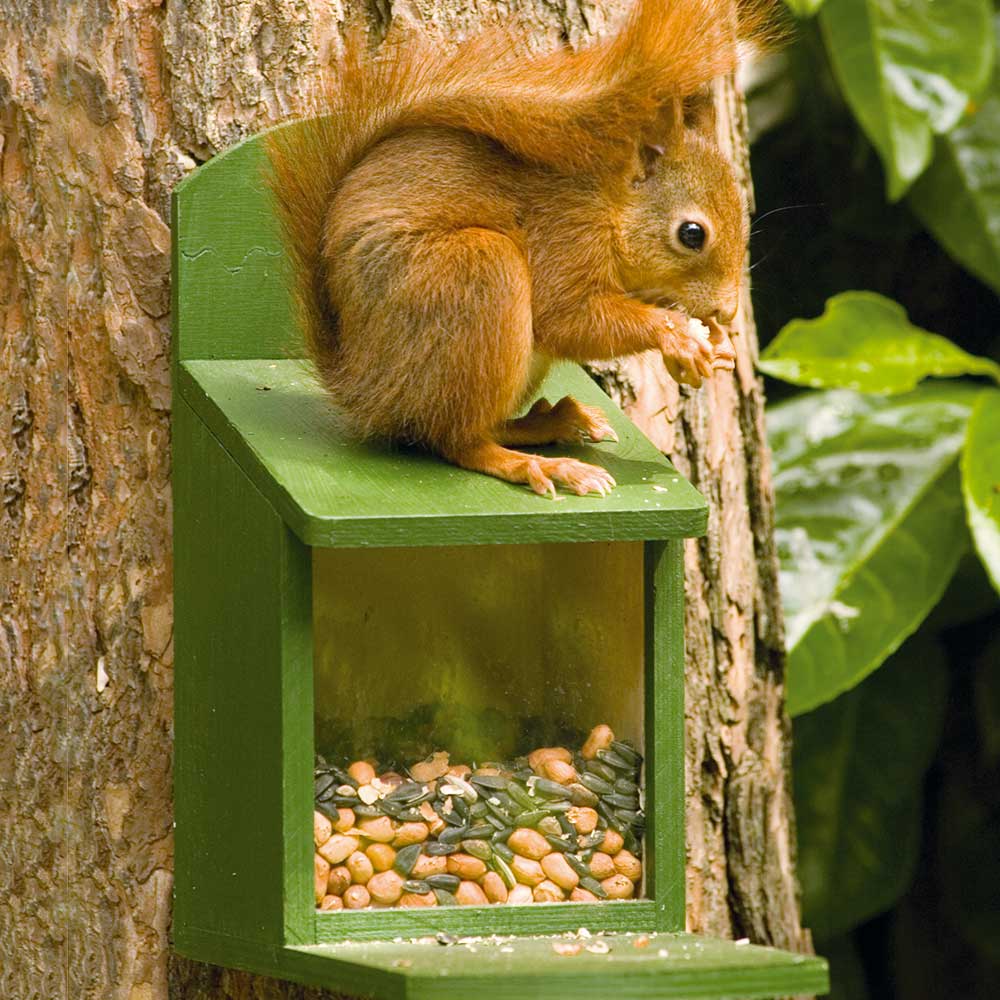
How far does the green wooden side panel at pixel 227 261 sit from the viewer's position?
5.31ft

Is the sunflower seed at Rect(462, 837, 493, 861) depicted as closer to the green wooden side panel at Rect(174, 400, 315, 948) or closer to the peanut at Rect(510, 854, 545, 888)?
the peanut at Rect(510, 854, 545, 888)

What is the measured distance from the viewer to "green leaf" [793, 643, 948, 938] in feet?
8.61

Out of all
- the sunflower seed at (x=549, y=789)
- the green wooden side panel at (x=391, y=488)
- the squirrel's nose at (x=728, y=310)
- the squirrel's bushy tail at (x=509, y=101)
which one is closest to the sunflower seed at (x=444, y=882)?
the sunflower seed at (x=549, y=789)

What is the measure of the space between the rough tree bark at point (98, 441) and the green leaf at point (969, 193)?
45.0 inches

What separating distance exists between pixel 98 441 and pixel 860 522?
1.10 m

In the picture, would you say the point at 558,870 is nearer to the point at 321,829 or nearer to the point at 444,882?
the point at 444,882

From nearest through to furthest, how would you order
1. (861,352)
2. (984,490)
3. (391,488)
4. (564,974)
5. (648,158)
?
(564,974) < (391,488) < (648,158) < (984,490) < (861,352)

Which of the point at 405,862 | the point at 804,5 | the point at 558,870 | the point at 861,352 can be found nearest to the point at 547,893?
the point at 558,870

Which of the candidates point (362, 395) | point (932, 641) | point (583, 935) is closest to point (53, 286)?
point (362, 395)

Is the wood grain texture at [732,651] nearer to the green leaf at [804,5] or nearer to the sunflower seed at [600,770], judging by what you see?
the green leaf at [804,5]

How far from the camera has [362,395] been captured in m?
1.44

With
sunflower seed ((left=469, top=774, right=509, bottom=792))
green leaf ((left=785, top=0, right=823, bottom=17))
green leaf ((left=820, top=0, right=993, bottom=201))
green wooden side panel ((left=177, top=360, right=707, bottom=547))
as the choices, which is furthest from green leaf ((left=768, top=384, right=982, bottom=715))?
sunflower seed ((left=469, top=774, right=509, bottom=792))

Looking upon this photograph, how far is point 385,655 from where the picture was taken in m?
1.41

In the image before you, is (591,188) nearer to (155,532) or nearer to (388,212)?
(388,212)
